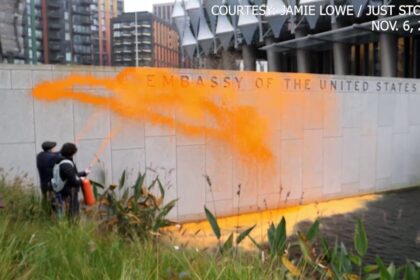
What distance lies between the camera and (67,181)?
18.2 feet

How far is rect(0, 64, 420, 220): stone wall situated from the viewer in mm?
6754

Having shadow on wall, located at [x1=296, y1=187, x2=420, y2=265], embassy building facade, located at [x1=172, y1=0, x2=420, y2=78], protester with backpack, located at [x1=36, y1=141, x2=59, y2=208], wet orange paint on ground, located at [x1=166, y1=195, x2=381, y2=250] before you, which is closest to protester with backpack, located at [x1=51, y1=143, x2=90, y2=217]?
protester with backpack, located at [x1=36, y1=141, x2=59, y2=208]

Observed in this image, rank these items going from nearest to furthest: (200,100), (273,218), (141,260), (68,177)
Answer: (141,260) < (68,177) < (200,100) < (273,218)

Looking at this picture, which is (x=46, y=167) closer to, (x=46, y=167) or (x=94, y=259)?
(x=46, y=167)

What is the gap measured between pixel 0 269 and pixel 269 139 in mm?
6510

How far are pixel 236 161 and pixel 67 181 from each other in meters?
3.79

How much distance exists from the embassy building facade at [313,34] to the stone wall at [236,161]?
13561mm

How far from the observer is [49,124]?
690 cm

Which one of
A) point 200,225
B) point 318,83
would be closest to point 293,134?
point 318,83

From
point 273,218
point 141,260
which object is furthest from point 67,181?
point 273,218

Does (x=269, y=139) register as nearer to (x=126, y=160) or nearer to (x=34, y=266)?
(x=126, y=160)

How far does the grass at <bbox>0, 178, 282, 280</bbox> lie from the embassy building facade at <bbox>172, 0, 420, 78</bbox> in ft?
71.1

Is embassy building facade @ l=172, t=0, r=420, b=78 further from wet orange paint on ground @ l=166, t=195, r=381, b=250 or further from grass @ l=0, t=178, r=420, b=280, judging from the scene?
grass @ l=0, t=178, r=420, b=280

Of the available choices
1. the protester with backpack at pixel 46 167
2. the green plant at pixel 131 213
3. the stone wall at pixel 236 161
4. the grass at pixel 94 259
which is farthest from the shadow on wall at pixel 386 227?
the protester with backpack at pixel 46 167
